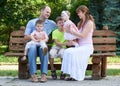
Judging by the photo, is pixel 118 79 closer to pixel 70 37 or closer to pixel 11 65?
pixel 70 37

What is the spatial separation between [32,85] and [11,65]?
5553 millimetres

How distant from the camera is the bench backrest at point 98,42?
9.66 metres

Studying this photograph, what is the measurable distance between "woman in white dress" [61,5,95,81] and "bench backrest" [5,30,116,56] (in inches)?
20.4

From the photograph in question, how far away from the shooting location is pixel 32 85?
8.42 metres

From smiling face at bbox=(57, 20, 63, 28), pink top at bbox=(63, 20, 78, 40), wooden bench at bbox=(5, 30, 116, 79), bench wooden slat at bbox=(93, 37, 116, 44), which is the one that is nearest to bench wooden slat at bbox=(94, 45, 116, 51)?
wooden bench at bbox=(5, 30, 116, 79)

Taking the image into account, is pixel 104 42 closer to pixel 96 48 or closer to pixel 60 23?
pixel 96 48

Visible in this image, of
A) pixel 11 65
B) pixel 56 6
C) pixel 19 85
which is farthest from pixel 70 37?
pixel 56 6

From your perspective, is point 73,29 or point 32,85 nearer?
point 32,85

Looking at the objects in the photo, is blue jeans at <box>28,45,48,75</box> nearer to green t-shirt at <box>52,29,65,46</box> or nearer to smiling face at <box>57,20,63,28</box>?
green t-shirt at <box>52,29,65,46</box>

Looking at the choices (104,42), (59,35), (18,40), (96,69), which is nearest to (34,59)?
(59,35)

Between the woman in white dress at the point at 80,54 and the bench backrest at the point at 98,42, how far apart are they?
518 millimetres

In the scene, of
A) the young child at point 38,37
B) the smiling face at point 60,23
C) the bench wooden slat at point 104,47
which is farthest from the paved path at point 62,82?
the smiling face at point 60,23

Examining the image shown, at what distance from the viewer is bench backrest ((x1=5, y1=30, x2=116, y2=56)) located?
9664 millimetres

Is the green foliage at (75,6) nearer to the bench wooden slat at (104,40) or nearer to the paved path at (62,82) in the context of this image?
the bench wooden slat at (104,40)
